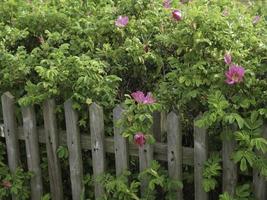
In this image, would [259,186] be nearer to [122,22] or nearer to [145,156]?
[145,156]

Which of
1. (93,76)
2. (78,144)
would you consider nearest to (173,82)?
(93,76)

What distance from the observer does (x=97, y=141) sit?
3.11 m

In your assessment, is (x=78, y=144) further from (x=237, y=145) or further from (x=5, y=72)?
(x=237, y=145)

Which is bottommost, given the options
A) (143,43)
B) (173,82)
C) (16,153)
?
(16,153)

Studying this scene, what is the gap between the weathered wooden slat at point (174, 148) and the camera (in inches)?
111

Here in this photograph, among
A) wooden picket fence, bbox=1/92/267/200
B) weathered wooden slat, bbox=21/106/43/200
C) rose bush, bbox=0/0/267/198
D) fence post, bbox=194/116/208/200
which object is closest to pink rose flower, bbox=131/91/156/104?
rose bush, bbox=0/0/267/198

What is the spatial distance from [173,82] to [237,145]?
1.56 feet

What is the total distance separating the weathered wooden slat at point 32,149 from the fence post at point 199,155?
109 centimetres

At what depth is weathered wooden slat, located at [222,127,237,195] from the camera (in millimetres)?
2717

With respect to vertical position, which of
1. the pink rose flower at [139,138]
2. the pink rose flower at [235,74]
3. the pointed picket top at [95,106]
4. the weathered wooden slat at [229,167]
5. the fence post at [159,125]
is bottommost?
the weathered wooden slat at [229,167]

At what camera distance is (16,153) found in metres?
3.52

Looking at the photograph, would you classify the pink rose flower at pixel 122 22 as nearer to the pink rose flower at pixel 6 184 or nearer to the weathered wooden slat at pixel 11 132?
the weathered wooden slat at pixel 11 132

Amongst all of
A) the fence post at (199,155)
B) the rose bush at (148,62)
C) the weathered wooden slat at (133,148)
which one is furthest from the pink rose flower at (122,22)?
the fence post at (199,155)

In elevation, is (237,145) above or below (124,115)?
below
